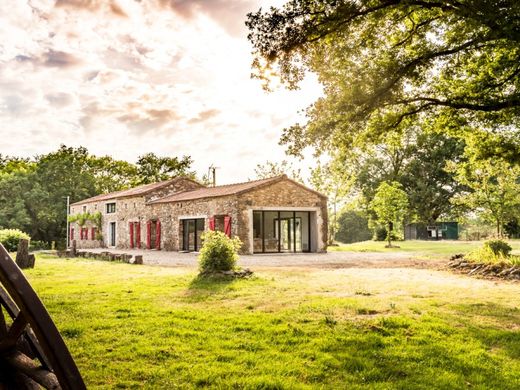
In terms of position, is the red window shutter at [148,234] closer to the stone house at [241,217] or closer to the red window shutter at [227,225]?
the stone house at [241,217]

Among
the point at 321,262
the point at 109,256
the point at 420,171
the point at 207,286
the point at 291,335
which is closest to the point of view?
the point at 291,335

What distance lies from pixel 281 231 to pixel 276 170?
19779 millimetres

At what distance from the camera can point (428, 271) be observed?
15.0m

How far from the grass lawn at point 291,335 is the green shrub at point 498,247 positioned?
17.7 feet

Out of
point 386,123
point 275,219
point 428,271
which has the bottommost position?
point 428,271

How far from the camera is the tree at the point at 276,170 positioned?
42.4m

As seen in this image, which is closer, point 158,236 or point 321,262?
point 321,262

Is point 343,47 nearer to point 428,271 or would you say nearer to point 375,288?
point 375,288

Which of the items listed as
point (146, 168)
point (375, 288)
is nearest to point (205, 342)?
point (375, 288)

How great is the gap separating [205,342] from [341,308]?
315 centimetres

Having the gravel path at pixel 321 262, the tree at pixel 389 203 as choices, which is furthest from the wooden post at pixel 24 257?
the tree at pixel 389 203

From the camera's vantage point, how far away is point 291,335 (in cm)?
603

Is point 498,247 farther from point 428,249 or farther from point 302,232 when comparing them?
point 302,232

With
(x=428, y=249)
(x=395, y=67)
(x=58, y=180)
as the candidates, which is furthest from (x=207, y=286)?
(x=58, y=180)
